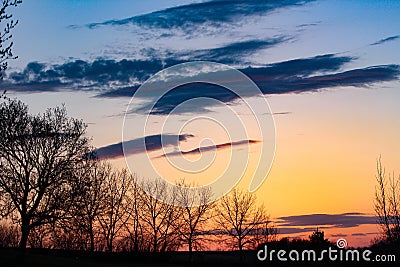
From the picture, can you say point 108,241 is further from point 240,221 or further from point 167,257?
point 240,221

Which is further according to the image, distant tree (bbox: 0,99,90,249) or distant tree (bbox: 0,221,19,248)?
distant tree (bbox: 0,221,19,248)

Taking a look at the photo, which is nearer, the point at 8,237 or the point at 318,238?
the point at 318,238

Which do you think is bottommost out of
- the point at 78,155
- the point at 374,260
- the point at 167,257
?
the point at 374,260

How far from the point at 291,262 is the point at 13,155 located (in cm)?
2641

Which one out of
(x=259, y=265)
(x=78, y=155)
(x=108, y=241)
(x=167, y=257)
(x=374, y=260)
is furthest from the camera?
(x=108, y=241)

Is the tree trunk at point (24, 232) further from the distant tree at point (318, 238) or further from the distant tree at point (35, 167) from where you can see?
the distant tree at point (318, 238)

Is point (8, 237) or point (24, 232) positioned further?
point (8, 237)

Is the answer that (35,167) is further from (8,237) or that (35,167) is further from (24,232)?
(8,237)

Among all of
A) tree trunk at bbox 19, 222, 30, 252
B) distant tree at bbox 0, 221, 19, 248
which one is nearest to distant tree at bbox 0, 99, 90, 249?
tree trunk at bbox 19, 222, 30, 252

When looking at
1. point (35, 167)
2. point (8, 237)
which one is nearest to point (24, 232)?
point (35, 167)

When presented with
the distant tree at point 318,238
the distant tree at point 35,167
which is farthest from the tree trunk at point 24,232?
the distant tree at point 318,238

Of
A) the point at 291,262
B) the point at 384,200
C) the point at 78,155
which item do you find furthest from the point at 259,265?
the point at 78,155

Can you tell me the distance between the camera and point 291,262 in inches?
1988

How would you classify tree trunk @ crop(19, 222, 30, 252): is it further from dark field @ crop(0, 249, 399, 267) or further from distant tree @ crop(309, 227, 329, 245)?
distant tree @ crop(309, 227, 329, 245)
